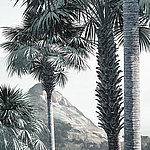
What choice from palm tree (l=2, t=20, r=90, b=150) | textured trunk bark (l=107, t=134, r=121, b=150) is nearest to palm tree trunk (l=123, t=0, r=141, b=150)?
textured trunk bark (l=107, t=134, r=121, b=150)

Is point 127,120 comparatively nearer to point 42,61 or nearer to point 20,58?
point 20,58

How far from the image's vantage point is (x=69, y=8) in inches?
273

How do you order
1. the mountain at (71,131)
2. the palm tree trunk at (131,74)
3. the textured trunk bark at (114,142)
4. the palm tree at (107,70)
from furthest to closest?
the mountain at (71,131)
the textured trunk bark at (114,142)
the palm tree at (107,70)
the palm tree trunk at (131,74)

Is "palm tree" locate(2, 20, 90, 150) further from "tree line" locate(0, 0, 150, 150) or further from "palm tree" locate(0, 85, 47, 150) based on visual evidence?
"palm tree" locate(0, 85, 47, 150)

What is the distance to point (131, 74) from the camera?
14.5 ft

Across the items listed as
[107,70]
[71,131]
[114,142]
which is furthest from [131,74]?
[71,131]

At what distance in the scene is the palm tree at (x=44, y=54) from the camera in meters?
8.19

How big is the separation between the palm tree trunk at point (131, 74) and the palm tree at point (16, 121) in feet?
8.80

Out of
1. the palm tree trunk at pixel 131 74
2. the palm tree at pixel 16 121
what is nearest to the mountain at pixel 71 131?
the palm tree at pixel 16 121

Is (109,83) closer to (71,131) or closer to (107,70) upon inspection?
(107,70)

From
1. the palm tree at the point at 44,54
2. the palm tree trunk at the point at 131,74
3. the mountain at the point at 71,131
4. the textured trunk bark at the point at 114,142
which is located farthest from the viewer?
the mountain at the point at 71,131

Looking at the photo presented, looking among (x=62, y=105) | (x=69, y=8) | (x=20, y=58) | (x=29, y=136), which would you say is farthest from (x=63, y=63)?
(x=62, y=105)

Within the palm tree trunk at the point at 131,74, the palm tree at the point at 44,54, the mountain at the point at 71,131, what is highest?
the palm tree at the point at 44,54

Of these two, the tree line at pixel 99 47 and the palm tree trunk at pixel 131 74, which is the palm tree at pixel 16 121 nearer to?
the tree line at pixel 99 47
